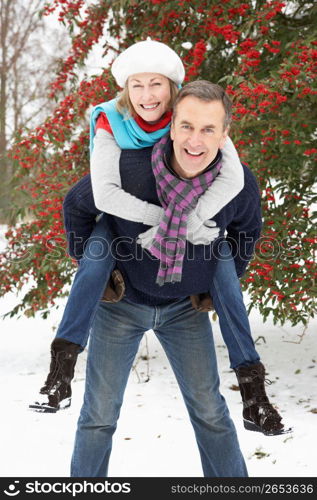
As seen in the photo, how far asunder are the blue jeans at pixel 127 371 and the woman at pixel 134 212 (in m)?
0.16

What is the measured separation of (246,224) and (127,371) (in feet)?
2.48

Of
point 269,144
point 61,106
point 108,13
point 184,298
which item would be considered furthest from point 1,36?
point 184,298

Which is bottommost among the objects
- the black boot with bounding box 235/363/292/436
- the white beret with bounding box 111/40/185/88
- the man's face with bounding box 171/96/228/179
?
the black boot with bounding box 235/363/292/436

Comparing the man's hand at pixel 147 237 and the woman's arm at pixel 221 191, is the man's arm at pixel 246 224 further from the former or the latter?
the man's hand at pixel 147 237

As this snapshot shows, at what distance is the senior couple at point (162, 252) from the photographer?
195 centimetres

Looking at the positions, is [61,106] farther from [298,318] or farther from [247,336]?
[247,336]

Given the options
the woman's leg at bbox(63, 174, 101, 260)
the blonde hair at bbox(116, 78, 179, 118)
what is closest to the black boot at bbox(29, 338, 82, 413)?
the woman's leg at bbox(63, 174, 101, 260)

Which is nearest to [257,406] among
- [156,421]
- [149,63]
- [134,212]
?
[134,212]

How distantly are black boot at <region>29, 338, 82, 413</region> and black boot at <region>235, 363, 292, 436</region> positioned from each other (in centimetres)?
61

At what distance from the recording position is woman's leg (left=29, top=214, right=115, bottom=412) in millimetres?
1955

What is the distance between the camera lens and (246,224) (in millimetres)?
2205

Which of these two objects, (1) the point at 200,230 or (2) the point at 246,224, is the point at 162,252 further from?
(2) the point at 246,224
